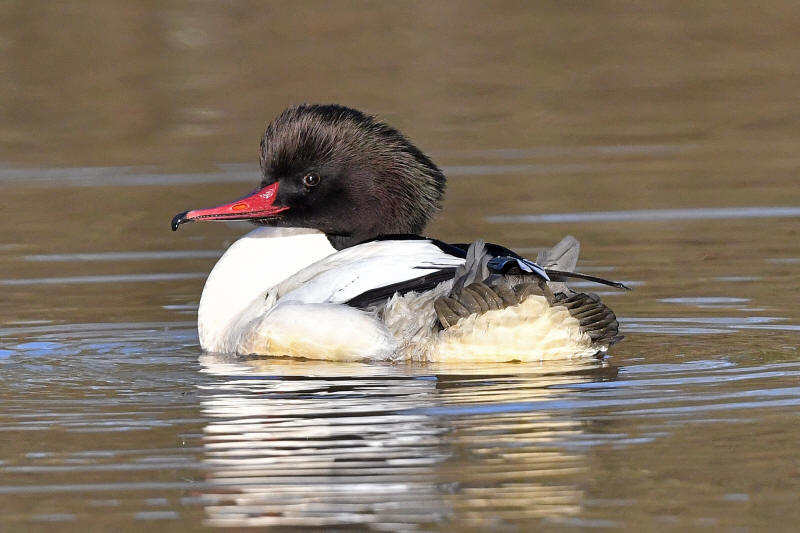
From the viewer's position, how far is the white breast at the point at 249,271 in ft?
29.7

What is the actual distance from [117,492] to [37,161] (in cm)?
997

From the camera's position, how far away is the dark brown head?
29.5 feet

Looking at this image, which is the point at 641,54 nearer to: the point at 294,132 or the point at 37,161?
the point at 37,161

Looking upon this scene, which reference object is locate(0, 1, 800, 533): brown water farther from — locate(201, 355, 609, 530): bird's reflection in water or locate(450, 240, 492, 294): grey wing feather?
locate(450, 240, 492, 294): grey wing feather

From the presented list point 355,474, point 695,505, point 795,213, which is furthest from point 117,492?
point 795,213

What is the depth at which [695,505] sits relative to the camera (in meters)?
5.70

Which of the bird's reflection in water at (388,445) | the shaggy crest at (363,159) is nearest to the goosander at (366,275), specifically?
the shaggy crest at (363,159)

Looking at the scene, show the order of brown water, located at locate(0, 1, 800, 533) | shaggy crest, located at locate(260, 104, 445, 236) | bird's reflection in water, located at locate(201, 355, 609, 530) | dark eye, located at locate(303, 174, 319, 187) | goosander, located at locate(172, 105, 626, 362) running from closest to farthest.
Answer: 1. bird's reflection in water, located at locate(201, 355, 609, 530)
2. brown water, located at locate(0, 1, 800, 533)
3. goosander, located at locate(172, 105, 626, 362)
4. shaggy crest, located at locate(260, 104, 445, 236)
5. dark eye, located at locate(303, 174, 319, 187)

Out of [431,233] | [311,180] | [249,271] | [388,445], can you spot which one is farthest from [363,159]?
[431,233]

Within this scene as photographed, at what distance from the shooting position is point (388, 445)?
6559 mm

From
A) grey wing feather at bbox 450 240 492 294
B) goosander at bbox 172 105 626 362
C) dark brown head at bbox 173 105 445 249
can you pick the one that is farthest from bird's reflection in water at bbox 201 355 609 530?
dark brown head at bbox 173 105 445 249

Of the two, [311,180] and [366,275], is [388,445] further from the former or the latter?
[311,180]

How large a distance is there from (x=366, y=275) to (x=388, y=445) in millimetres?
1747

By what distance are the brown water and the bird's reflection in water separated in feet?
0.06
